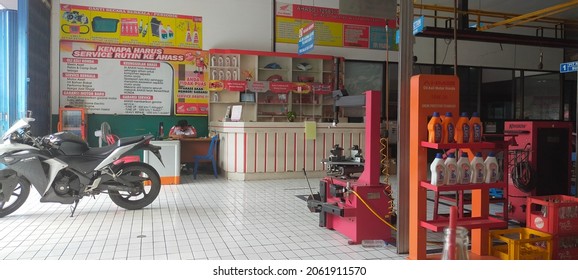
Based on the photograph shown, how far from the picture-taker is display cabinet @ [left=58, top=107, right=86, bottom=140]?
8.21 meters

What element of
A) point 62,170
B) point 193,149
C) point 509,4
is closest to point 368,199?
point 62,170

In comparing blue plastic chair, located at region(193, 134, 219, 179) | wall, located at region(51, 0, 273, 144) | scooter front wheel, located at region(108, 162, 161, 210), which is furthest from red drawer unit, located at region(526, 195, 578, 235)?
wall, located at region(51, 0, 273, 144)

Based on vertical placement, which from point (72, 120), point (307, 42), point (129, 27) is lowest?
point (72, 120)

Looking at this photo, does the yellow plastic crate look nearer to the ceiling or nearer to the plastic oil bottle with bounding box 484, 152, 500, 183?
the plastic oil bottle with bounding box 484, 152, 500, 183

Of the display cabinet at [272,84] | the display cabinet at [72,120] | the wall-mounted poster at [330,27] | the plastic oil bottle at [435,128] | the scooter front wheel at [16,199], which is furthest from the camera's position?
the wall-mounted poster at [330,27]

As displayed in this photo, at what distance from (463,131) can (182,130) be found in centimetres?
635

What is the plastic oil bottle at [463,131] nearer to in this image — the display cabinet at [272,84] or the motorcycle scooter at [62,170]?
the motorcycle scooter at [62,170]

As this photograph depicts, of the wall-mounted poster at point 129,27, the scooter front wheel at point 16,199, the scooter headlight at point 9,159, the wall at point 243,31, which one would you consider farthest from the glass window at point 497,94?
the scooter headlight at point 9,159

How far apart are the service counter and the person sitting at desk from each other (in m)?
0.55

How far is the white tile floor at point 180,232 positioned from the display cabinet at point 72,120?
8.73 feet

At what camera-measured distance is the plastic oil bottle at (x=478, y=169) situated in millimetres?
3109

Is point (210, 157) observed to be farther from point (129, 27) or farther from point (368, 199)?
point (368, 199)

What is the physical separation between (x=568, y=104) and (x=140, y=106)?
10721 millimetres

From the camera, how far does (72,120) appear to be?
8.33 metres
